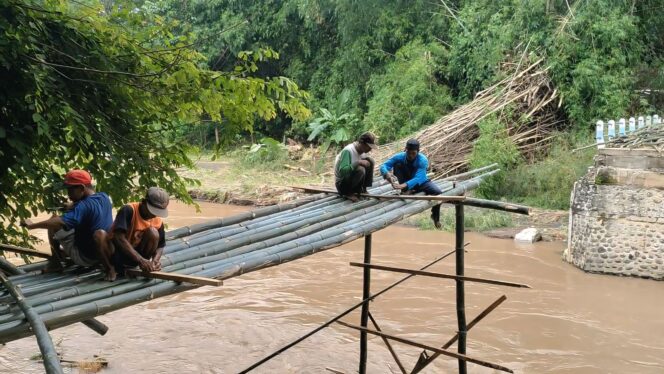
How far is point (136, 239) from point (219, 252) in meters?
0.61

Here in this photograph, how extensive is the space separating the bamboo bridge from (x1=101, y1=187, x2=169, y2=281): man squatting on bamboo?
0.10 metres

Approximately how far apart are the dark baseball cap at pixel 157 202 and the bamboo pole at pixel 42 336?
0.86m

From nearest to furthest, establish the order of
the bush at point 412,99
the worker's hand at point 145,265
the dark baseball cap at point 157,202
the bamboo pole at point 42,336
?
1. the bamboo pole at point 42,336
2. the worker's hand at point 145,265
3. the dark baseball cap at point 157,202
4. the bush at point 412,99

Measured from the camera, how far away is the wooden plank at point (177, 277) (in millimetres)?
3126

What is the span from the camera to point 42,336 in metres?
2.47

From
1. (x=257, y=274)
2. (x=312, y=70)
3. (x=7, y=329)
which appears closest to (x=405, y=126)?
(x=312, y=70)

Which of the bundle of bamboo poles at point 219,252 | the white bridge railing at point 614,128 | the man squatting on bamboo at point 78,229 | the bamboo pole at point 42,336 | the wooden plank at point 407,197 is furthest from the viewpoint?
the white bridge railing at point 614,128

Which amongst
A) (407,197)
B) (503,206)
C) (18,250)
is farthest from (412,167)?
(18,250)

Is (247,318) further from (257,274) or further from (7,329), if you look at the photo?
(7,329)

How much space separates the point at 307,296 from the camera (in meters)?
10.3

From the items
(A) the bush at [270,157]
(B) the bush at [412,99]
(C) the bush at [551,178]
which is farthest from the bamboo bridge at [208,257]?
(A) the bush at [270,157]

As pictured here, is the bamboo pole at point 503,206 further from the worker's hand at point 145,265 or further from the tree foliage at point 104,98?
the worker's hand at point 145,265

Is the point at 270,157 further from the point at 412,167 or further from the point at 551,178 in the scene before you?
the point at 412,167

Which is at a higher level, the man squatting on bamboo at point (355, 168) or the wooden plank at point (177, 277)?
the man squatting on bamboo at point (355, 168)
